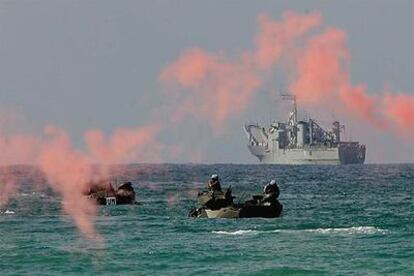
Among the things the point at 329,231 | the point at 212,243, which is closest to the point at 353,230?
the point at 329,231

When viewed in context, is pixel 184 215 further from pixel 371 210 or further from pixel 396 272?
pixel 396 272

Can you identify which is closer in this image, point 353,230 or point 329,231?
point 329,231

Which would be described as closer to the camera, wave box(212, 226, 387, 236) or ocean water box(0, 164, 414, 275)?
ocean water box(0, 164, 414, 275)

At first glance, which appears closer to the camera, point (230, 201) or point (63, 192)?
point (230, 201)

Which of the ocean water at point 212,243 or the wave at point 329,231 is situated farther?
the wave at point 329,231

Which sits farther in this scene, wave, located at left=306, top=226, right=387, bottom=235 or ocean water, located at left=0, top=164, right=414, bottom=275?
wave, located at left=306, top=226, right=387, bottom=235

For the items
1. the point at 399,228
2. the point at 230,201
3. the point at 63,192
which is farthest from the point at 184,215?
the point at 63,192

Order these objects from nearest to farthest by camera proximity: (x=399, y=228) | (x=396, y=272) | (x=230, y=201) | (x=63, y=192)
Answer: (x=396, y=272)
(x=399, y=228)
(x=230, y=201)
(x=63, y=192)

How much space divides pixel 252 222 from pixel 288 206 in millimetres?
20189

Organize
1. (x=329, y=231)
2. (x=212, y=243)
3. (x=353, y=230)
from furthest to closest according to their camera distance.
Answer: (x=353, y=230) → (x=329, y=231) → (x=212, y=243)

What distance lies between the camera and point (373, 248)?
172 ft

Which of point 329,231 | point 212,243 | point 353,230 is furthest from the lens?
point 353,230

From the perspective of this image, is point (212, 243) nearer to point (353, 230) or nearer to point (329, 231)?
point (329, 231)

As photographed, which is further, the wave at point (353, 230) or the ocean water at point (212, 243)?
the wave at point (353, 230)
